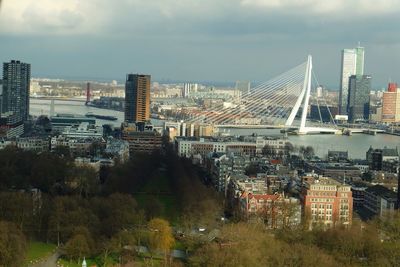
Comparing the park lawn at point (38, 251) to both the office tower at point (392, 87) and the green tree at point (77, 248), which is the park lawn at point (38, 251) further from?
the office tower at point (392, 87)

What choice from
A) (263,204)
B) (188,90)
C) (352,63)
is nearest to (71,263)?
(263,204)

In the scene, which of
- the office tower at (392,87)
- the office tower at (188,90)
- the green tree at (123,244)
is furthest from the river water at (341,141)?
the office tower at (188,90)

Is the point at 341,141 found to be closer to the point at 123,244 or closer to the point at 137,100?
the point at 137,100

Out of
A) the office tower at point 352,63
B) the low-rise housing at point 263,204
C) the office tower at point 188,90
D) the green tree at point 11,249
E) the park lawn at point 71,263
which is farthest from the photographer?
the office tower at point 188,90

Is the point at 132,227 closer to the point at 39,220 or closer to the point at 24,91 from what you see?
the point at 39,220

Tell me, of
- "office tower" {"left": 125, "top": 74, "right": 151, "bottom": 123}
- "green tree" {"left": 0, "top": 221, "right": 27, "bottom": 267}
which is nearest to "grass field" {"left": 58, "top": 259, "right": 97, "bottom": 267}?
"green tree" {"left": 0, "top": 221, "right": 27, "bottom": 267}
